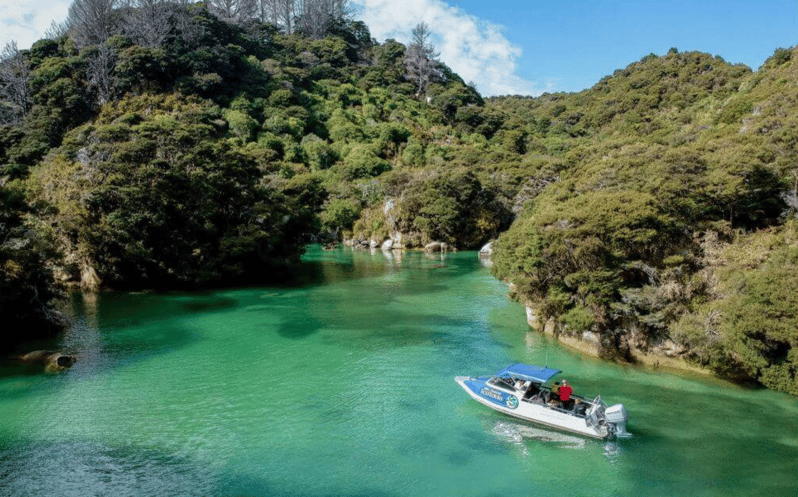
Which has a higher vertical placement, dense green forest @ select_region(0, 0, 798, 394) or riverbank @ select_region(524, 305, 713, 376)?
dense green forest @ select_region(0, 0, 798, 394)

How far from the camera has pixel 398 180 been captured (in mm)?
80000

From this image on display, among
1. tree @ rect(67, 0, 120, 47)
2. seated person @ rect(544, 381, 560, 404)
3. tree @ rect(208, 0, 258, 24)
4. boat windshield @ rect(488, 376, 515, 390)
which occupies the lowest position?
seated person @ rect(544, 381, 560, 404)

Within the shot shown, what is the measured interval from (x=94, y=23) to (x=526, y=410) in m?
111

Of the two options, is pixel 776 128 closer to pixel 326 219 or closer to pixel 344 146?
pixel 326 219

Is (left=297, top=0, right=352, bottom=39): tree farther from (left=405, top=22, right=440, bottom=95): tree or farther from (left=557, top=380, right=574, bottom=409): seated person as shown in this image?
(left=557, top=380, right=574, bottom=409): seated person

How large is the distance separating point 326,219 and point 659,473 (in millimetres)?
72965

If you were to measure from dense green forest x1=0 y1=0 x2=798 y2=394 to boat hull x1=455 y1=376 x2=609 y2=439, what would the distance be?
7855 mm

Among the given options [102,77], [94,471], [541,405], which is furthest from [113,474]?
[102,77]

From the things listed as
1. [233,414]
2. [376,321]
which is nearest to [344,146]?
[376,321]

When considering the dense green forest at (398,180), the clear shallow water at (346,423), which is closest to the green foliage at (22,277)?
the dense green forest at (398,180)

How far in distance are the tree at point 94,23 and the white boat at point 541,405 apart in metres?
103

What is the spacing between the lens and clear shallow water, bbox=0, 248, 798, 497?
599 inches

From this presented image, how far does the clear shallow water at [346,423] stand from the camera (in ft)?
50.0

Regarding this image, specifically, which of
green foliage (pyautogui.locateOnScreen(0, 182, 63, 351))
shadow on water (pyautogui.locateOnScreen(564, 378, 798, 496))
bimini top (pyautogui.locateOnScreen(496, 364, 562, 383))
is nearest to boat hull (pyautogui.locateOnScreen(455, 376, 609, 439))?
bimini top (pyautogui.locateOnScreen(496, 364, 562, 383))
